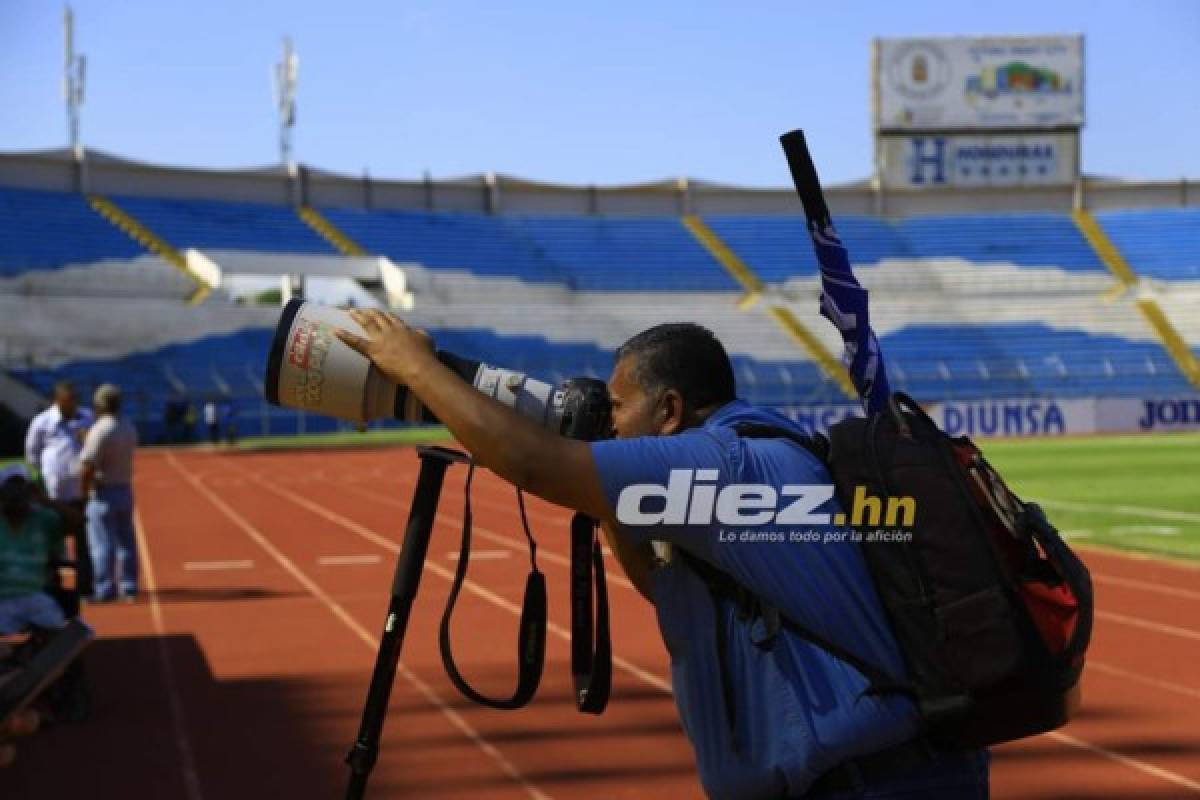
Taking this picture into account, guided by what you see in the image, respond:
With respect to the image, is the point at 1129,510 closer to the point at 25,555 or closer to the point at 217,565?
the point at 217,565

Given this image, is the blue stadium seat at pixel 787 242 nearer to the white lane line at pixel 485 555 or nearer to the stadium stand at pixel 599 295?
the stadium stand at pixel 599 295

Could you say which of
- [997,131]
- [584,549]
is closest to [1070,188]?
[997,131]

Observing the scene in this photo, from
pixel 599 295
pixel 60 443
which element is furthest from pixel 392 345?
pixel 599 295

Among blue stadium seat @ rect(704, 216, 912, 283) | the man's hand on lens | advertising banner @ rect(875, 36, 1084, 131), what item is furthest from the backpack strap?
advertising banner @ rect(875, 36, 1084, 131)

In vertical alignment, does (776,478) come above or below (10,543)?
above

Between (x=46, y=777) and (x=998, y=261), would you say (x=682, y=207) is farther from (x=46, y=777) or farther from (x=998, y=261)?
(x=46, y=777)

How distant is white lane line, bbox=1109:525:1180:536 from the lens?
1612cm

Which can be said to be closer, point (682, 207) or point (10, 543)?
point (10, 543)

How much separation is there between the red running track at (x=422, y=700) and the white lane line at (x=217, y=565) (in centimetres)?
4

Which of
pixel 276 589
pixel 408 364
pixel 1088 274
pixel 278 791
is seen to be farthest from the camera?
pixel 1088 274

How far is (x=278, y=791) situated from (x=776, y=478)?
4611 mm

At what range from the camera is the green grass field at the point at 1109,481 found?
52.8 feet

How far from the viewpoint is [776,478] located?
2.40 metres

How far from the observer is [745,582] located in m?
2.39
